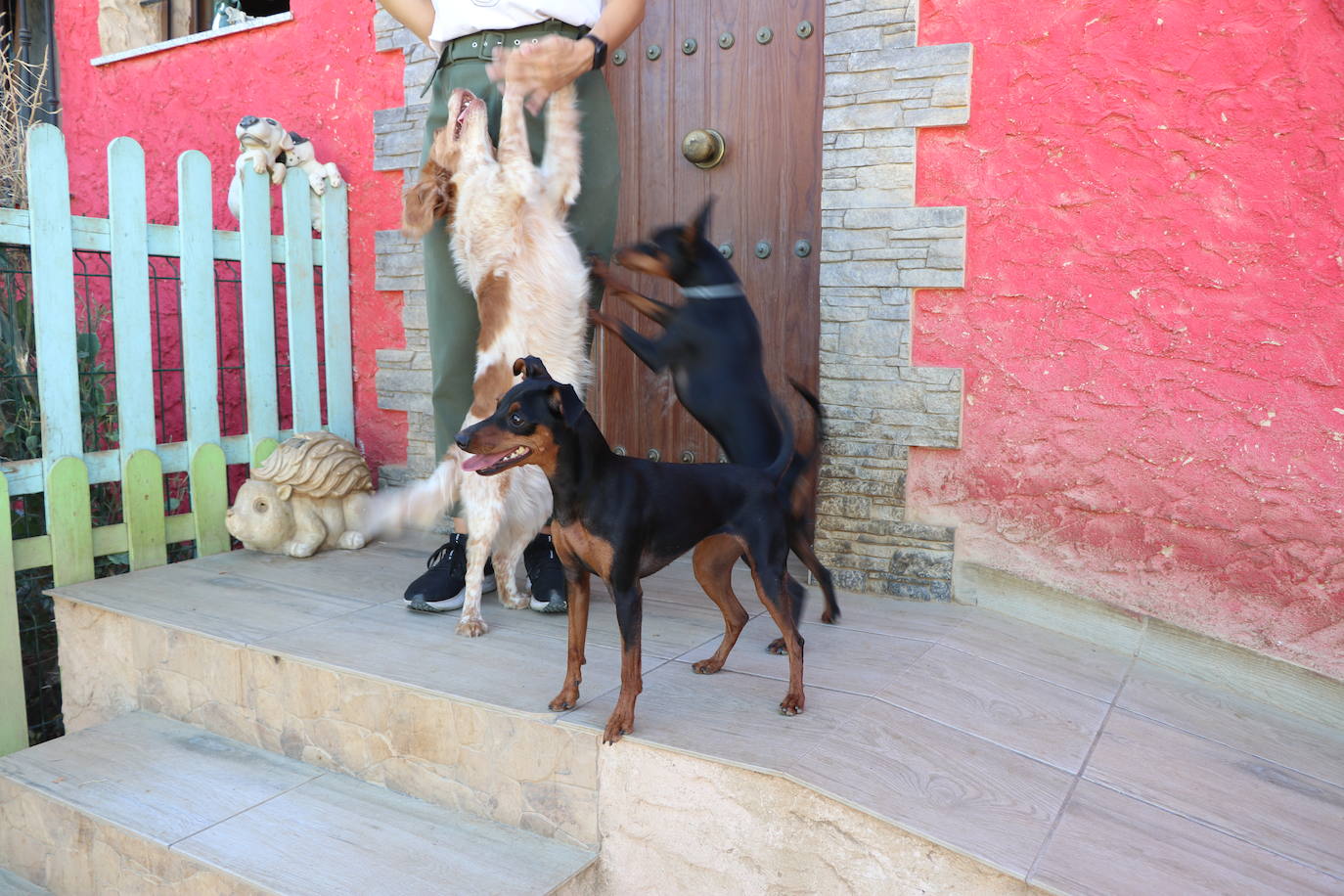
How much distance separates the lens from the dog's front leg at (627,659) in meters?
2.02

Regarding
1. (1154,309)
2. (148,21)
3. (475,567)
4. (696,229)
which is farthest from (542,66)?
(148,21)

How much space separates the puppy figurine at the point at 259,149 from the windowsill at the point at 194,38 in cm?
78

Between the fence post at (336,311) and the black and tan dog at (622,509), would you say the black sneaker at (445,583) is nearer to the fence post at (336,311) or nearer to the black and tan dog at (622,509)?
the black and tan dog at (622,509)

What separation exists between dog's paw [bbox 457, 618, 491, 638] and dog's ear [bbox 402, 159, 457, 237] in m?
1.18

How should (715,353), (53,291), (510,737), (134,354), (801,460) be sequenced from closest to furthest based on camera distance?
(510,737) < (801,460) < (715,353) < (53,291) < (134,354)

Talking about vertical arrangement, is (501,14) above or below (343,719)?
above

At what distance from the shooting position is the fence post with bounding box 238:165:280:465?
4047mm

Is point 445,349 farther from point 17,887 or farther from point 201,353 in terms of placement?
point 17,887

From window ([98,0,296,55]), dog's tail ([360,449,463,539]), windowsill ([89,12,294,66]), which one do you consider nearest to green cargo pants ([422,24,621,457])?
dog's tail ([360,449,463,539])

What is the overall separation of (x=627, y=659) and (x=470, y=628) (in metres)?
0.93

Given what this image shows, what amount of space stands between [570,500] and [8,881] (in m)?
2.25

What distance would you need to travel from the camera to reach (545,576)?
311 centimetres

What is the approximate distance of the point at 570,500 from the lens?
79.9 inches

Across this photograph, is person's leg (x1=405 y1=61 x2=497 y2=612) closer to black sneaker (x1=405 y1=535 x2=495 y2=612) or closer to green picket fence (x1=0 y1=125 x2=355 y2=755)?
black sneaker (x1=405 y1=535 x2=495 y2=612)
